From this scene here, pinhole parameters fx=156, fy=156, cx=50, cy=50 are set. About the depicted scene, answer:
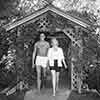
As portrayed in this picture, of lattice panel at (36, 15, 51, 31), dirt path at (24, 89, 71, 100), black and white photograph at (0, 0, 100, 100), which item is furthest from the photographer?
lattice panel at (36, 15, 51, 31)

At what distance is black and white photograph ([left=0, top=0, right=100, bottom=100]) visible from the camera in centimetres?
695

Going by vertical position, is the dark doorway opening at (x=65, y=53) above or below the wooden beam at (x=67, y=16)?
below

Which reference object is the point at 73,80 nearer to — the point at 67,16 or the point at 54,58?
the point at 54,58

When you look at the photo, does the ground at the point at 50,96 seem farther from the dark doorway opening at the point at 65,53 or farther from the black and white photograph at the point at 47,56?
the dark doorway opening at the point at 65,53

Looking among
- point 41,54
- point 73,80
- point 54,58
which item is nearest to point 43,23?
point 41,54

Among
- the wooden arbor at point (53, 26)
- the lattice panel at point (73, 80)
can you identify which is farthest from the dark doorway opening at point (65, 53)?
the wooden arbor at point (53, 26)

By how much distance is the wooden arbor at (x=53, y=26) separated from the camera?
22.6 ft

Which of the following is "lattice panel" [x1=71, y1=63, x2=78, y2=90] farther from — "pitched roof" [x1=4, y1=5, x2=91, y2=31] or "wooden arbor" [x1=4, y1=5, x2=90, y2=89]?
"pitched roof" [x1=4, y1=5, x2=91, y2=31]

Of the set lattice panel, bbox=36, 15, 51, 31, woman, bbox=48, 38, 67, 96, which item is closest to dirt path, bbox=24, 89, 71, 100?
woman, bbox=48, 38, 67, 96

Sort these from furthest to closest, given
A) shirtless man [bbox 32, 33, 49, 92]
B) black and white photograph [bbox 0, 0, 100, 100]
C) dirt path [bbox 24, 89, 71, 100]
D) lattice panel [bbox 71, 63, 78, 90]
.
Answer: lattice panel [bbox 71, 63, 78, 90], shirtless man [bbox 32, 33, 49, 92], black and white photograph [bbox 0, 0, 100, 100], dirt path [bbox 24, 89, 71, 100]

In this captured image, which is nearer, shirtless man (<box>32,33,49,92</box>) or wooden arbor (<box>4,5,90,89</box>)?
wooden arbor (<box>4,5,90,89</box>)

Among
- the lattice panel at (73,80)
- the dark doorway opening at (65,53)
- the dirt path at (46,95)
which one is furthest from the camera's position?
the dark doorway opening at (65,53)

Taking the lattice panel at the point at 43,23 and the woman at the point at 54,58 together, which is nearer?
the woman at the point at 54,58

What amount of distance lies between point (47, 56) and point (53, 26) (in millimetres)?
1402
